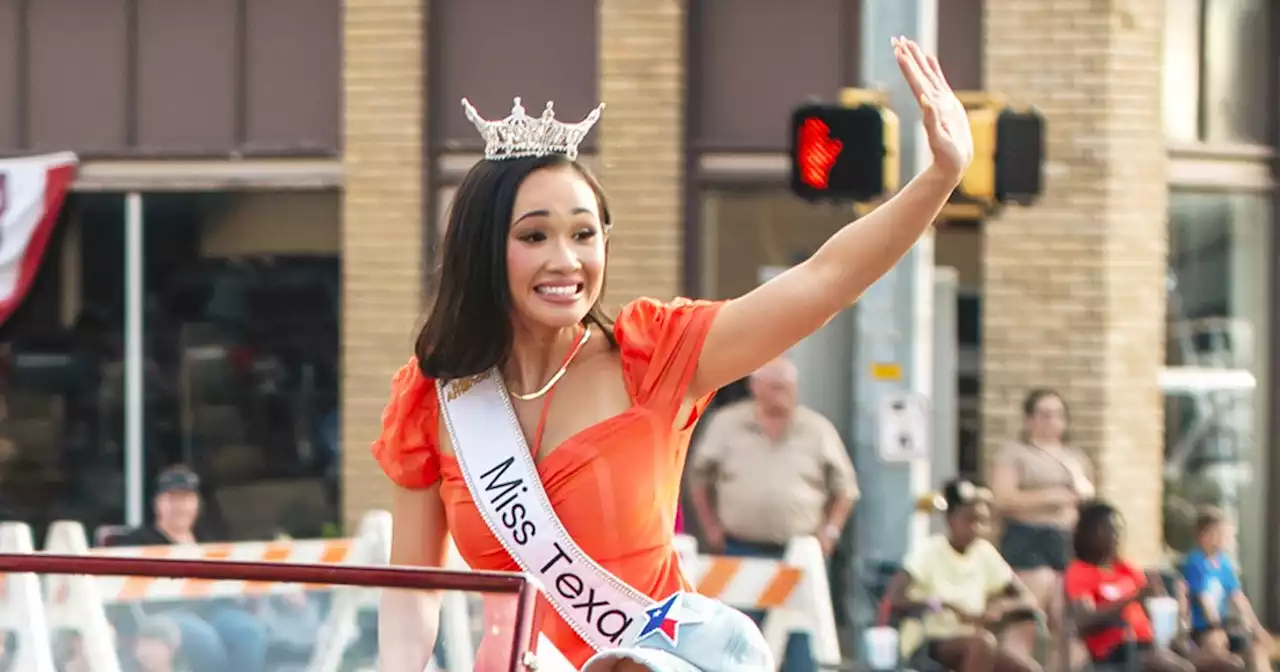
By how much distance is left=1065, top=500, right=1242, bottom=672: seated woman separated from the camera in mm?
10188

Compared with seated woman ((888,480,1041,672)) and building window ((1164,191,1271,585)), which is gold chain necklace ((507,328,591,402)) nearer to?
seated woman ((888,480,1041,672))

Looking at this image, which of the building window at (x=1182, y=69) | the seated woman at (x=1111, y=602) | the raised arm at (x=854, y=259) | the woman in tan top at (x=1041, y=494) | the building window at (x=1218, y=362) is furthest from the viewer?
the building window at (x=1218, y=362)

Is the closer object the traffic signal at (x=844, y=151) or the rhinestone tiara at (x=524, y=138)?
the rhinestone tiara at (x=524, y=138)

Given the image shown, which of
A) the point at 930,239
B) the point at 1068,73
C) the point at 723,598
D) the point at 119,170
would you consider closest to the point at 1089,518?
the point at 930,239

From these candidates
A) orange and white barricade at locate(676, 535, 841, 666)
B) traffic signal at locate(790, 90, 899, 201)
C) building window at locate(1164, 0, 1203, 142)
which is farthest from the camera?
building window at locate(1164, 0, 1203, 142)

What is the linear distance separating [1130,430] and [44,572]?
1044cm

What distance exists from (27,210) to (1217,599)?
741 centimetres

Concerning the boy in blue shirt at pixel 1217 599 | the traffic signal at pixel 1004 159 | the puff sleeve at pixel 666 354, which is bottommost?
the boy in blue shirt at pixel 1217 599

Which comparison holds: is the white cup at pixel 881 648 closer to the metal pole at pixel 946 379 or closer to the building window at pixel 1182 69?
the metal pole at pixel 946 379

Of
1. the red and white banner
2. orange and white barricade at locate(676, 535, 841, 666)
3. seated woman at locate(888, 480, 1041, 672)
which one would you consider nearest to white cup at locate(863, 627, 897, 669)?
orange and white barricade at locate(676, 535, 841, 666)

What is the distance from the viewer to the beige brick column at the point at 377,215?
13711 mm

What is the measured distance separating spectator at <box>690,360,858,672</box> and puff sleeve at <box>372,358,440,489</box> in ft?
23.9

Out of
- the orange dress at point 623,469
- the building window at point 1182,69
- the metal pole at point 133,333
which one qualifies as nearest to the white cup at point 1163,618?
the building window at point 1182,69

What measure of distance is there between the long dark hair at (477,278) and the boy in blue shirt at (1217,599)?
774 centimetres
